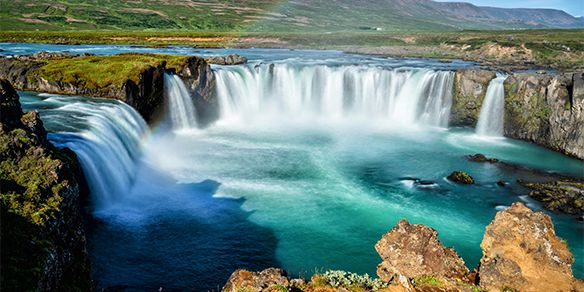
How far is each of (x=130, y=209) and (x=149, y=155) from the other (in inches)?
425

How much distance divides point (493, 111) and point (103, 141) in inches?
1711

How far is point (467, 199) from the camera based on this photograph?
98.3 ft

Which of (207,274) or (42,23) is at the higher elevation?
(42,23)

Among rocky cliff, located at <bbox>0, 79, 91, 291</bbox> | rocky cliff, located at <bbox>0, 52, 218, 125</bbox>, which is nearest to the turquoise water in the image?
rocky cliff, located at <bbox>0, 52, 218, 125</bbox>

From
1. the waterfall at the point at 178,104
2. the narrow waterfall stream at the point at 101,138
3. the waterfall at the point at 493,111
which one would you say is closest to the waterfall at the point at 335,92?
the waterfall at the point at 493,111

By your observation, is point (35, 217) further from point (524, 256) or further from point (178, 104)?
point (178, 104)

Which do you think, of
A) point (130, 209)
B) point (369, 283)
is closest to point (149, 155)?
point (130, 209)

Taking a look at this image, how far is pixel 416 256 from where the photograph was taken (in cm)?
1399

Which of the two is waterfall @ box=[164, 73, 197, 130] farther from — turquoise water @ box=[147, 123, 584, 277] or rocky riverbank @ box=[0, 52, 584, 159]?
turquoise water @ box=[147, 123, 584, 277]

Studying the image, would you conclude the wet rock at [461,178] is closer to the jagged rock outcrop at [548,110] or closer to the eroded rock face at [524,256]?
the jagged rock outcrop at [548,110]

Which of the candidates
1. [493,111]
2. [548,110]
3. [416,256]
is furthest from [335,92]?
[416,256]

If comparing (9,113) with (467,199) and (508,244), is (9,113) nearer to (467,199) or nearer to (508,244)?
(508,244)

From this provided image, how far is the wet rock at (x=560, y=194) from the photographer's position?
92.6 ft

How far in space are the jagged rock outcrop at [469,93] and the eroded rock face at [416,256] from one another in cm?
4103
